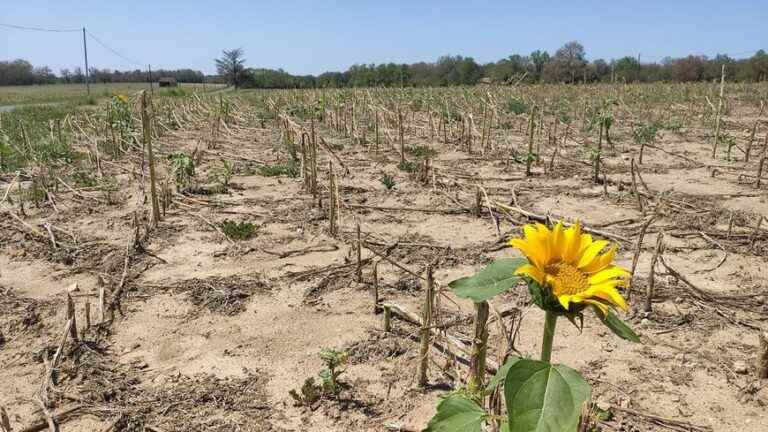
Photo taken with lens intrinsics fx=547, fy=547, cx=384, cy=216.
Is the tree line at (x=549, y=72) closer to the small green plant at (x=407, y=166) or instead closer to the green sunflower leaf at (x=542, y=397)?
the small green plant at (x=407, y=166)

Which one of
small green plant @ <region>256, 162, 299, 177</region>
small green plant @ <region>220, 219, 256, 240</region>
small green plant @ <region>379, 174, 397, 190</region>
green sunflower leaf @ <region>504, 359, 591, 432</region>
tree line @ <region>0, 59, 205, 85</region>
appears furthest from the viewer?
tree line @ <region>0, 59, 205, 85</region>

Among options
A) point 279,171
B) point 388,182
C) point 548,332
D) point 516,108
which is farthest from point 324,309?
point 516,108

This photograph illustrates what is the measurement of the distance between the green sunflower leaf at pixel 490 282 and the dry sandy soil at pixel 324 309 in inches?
21.5

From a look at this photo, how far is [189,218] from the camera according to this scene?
5383 millimetres

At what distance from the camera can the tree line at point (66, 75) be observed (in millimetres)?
67838

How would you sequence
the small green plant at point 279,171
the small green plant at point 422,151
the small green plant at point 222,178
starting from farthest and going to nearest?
the small green plant at point 422,151 → the small green plant at point 279,171 → the small green plant at point 222,178

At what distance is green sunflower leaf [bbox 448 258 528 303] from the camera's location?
1.29 metres

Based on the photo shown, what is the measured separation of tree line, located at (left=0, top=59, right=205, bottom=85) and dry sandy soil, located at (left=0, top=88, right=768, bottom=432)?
225ft

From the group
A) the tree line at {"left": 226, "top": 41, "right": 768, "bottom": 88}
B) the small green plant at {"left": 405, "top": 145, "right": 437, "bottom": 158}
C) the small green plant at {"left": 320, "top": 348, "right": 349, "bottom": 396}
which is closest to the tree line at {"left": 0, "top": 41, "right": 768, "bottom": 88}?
the tree line at {"left": 226, "top": 41, "right": 768, "bottom": 88}

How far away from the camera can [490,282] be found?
135 centimetres

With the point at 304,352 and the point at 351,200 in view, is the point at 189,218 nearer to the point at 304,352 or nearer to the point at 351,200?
the point at 351,200

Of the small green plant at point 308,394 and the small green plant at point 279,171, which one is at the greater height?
the small green plant at point 279,171

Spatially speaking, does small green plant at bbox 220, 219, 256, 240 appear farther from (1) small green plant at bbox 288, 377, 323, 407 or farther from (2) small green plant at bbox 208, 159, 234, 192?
(1) small green plant at bbox 288, 377, 323, 407

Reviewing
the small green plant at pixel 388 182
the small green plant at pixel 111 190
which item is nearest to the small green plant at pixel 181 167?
the small green plant at pixel 111 190
